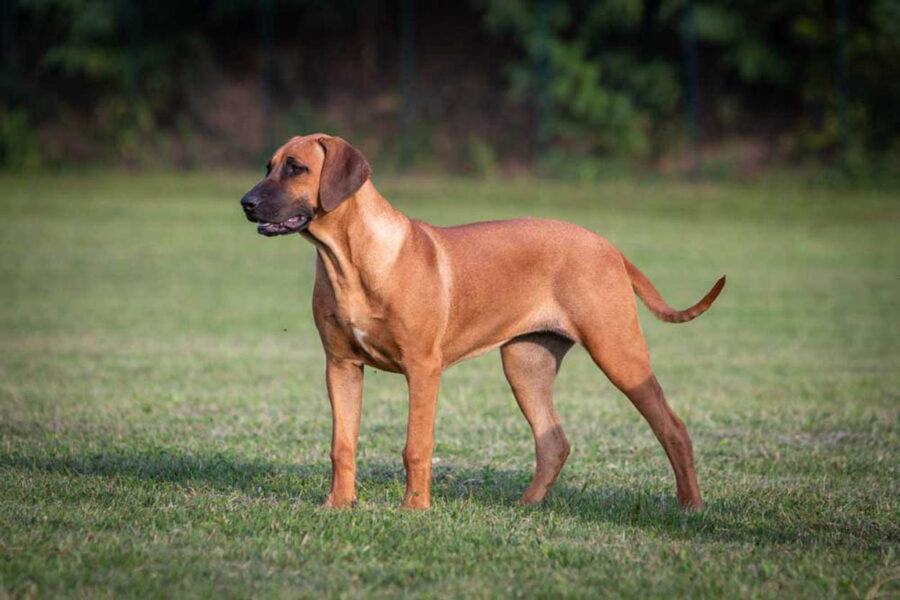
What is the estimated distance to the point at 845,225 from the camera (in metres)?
27.6

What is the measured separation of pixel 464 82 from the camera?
113ft

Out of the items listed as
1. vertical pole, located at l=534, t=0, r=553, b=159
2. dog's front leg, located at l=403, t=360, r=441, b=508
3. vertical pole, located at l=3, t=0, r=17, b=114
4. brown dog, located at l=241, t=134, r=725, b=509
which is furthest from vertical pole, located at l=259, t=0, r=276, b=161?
dog's front leg, located at l=403, t=360, r=441, b=508

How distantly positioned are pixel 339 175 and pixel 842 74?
86.0 ft

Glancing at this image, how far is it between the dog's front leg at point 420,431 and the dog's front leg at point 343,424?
0.96ft

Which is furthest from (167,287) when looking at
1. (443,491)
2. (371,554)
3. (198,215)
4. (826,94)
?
(826,94)

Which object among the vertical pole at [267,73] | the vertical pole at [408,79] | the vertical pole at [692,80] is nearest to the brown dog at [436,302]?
the vertical pole at [692,80]

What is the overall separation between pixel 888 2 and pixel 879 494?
82.7 ft

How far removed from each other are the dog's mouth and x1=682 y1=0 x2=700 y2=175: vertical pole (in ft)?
86.2

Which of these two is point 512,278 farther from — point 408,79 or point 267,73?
point 267,73

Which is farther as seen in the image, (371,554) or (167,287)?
(167,287)

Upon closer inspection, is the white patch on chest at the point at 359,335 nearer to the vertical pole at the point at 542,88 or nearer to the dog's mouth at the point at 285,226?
the dog's mouth at the point at 285,226

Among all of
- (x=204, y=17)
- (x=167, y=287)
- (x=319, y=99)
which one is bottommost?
(x=167, y=287)

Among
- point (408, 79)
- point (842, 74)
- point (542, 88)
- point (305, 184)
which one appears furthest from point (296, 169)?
point (408, 79)

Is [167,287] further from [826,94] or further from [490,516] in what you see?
[826,94]
